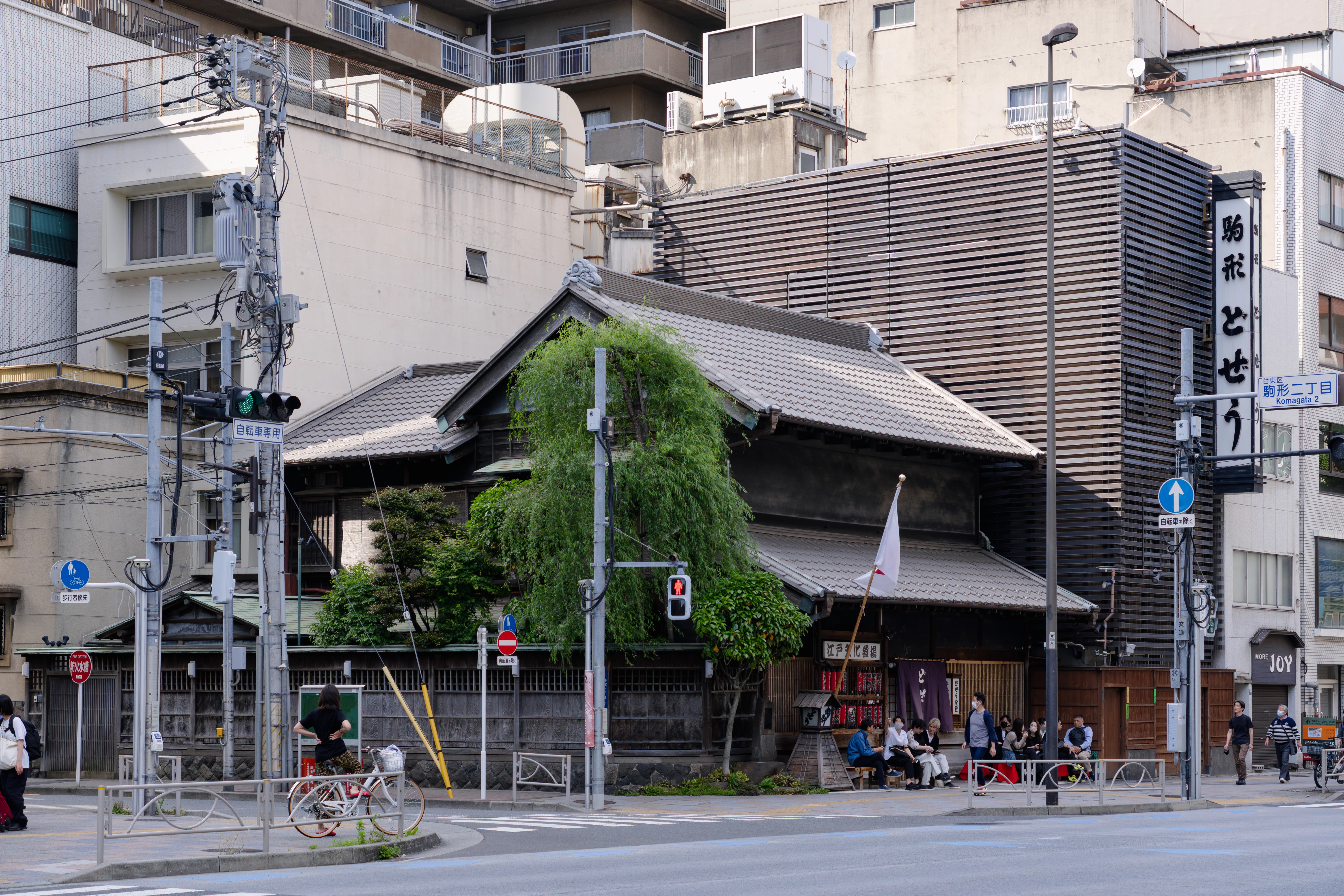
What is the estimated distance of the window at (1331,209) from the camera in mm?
48188

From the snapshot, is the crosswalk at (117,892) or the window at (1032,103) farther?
the window at (1032,103)

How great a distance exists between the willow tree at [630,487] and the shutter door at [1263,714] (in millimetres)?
19544

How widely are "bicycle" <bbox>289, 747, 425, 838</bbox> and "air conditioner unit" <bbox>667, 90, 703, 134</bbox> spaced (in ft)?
127

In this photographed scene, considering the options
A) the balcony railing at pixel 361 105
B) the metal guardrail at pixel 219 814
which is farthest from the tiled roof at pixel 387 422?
the metal guardrail at pixel 219 814

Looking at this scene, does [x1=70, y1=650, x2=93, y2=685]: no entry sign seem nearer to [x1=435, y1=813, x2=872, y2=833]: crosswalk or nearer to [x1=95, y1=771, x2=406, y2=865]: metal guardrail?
[x1=435, y1=813, x2=872, y2=833]: crosswalk

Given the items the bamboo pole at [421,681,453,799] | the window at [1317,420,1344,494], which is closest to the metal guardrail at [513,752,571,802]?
the bamboo pole at [421,681,453,799]

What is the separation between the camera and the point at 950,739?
117 feet

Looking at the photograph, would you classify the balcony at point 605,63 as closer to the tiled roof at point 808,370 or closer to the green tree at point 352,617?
the tiled roof at point 808,370

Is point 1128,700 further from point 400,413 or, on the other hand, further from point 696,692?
point 400,413

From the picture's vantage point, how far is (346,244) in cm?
4288

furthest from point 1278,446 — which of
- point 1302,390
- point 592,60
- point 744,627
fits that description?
point 592,60

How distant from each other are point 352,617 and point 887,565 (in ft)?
35.6

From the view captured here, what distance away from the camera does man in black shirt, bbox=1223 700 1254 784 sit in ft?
A: 116

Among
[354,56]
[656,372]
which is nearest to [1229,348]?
[656,372]
